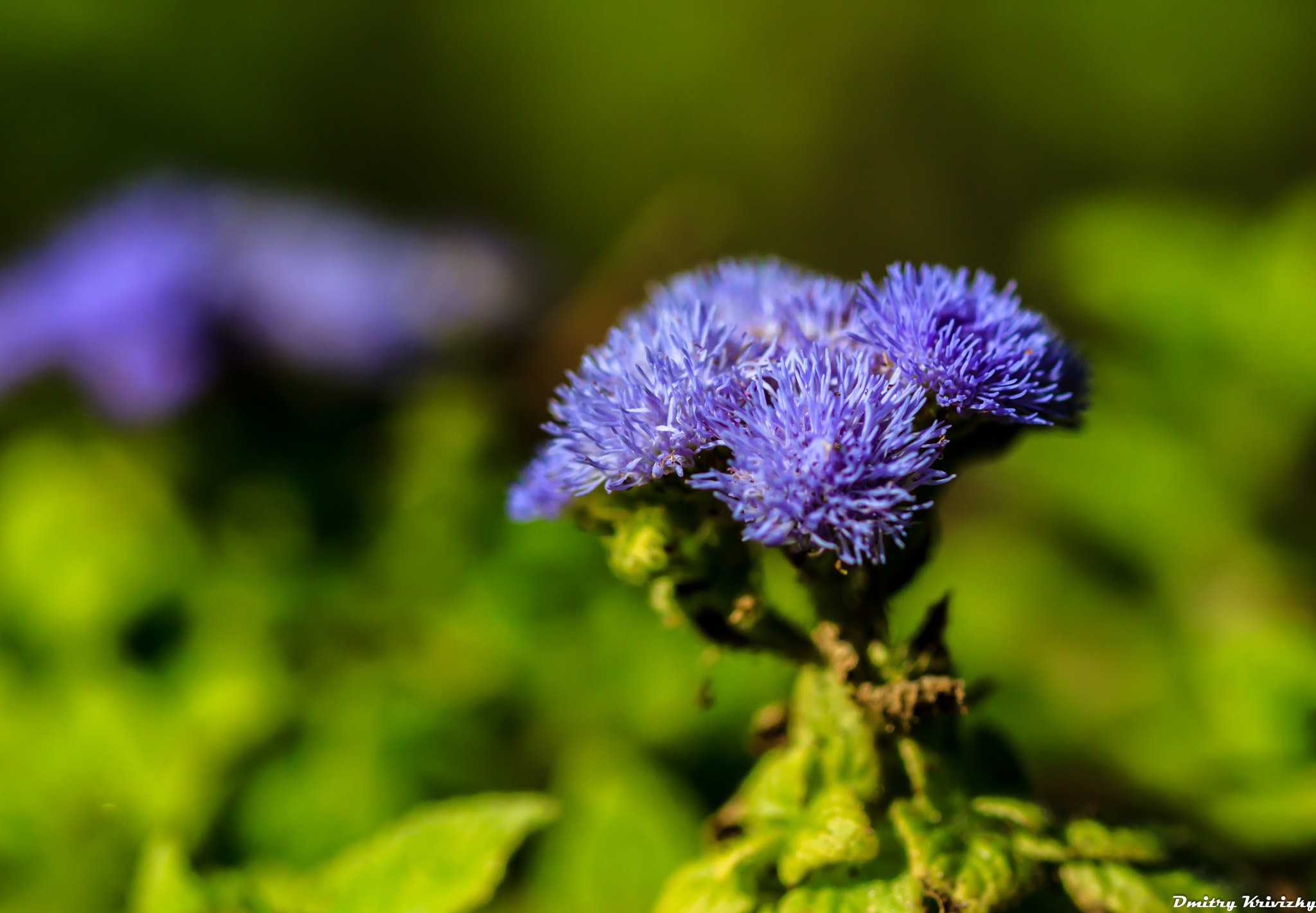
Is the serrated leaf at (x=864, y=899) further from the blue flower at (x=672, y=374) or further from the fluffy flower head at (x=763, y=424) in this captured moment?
the blue flower at (x=672, y=374)

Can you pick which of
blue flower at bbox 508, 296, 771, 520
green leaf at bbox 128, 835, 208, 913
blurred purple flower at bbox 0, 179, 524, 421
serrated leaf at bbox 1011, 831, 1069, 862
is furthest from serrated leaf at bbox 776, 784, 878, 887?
blurred purple flower at bbox 0, 179, 524, 421

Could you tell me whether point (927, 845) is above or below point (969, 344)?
below

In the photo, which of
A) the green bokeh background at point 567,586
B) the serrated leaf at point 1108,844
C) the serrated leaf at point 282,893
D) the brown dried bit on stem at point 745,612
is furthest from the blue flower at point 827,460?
the serrated leaf at point 282,893

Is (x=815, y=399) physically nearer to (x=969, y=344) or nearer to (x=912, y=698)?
(x=969, y=344)

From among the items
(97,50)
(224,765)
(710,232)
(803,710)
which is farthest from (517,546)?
(97,50)

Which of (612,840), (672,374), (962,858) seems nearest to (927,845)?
(962,858)

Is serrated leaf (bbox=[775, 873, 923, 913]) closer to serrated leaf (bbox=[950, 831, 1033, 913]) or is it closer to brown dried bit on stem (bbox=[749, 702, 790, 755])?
serrated leaf (bbox=[950, 831, 1033, 913])
